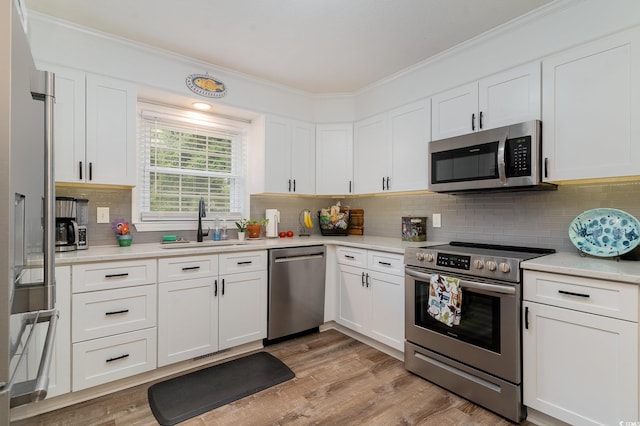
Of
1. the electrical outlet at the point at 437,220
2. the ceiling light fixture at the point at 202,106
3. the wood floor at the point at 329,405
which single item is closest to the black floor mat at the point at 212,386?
the wood floor at the point at 329,405

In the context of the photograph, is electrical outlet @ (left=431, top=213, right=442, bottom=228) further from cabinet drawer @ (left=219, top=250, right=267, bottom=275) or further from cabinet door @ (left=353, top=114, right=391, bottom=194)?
cabinet drawer @ (left=219, top=250, right=267, bottom=275)

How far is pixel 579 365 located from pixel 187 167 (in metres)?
3.30

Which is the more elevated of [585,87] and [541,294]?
[585,87]

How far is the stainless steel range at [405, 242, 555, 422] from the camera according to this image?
1.88 meters

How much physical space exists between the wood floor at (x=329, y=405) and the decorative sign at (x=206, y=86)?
238 centimetres

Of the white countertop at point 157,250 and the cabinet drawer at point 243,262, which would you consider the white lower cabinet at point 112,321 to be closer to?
the white countertop at point 157,250

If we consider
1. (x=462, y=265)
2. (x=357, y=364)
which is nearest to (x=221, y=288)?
(x=357, y=364)

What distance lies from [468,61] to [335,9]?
1173 millimetres

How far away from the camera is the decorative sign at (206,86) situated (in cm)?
279

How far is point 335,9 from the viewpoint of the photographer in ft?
6.91

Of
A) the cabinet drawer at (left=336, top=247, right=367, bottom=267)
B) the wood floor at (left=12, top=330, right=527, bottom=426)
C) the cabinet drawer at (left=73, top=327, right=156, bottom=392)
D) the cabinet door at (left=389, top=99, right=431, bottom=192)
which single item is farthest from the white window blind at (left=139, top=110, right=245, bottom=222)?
the cabinet door at (left=389, top=99, right=431, bottom=192)

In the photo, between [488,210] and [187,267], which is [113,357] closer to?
[187,267]

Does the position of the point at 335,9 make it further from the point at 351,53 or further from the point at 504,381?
the point at 504,381

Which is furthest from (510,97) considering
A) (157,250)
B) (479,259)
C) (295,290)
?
(157,250)
